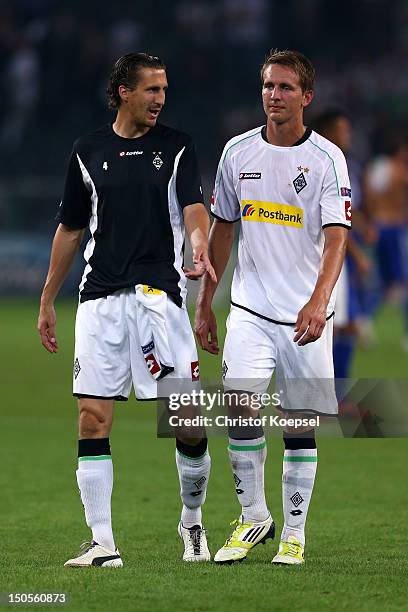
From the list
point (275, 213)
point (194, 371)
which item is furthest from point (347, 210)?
point (194, 371)

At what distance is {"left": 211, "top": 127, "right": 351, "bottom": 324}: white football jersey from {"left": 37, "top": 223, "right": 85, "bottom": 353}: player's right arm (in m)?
0.77

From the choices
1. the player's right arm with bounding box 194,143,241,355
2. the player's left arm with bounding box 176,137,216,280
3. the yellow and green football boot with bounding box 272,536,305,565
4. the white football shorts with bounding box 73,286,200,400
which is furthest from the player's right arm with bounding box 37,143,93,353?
the yellow and green football boot with bounding box 272,536,305,565

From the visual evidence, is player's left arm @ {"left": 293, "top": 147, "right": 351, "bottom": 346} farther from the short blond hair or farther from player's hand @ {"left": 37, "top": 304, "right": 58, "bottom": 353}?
player's hand @ {"left": 37, "top": 304, "right": 58, "bottom": 353}

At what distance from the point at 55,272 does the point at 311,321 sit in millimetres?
1232

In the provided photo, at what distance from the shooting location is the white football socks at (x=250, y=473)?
20.0 ft

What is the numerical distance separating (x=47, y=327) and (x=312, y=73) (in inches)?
64.5

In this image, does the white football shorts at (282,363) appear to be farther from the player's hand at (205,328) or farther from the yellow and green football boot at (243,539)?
the yellow and green football boot at (243,539)

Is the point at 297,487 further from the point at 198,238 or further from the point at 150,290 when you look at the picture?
the point at 198,238

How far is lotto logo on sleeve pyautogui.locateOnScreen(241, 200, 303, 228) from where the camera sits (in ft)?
19.6

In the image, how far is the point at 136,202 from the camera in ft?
19.6

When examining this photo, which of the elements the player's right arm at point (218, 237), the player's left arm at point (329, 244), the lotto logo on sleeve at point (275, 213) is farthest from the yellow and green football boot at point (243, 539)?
the lotto logo on sleeve at point (275, 213)

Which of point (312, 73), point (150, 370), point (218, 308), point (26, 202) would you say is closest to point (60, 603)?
point (150, 370)

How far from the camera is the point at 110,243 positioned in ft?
19.7

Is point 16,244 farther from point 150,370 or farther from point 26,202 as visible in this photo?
point 150,370
